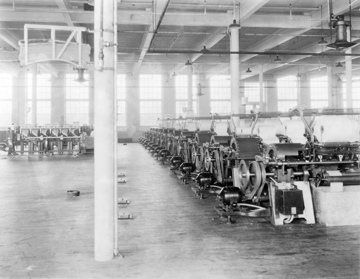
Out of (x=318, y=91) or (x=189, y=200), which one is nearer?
(x=189, y=200)

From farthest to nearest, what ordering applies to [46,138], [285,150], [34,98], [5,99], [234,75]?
[5,99], [34,98], [46,138], [234,75], [285,150]

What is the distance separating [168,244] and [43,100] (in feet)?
84.2

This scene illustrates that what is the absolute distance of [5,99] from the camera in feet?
88.7

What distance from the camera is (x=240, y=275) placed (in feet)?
10.7

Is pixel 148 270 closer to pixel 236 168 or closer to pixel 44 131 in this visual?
pixel 236 168

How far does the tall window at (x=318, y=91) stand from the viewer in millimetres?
29734

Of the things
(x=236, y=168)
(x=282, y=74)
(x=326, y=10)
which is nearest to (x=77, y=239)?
(x=236, y=168)

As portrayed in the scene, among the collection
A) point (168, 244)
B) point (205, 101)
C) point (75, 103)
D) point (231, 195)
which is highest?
point (205, 101)

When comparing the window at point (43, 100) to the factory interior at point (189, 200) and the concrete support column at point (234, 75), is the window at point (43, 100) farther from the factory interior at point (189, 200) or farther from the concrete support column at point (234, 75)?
the concrete support column at point (234, 75)

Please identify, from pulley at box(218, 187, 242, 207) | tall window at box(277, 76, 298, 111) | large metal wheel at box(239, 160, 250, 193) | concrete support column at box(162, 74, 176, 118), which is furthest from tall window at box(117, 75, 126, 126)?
pulley at box(218, 187, 242, 207)

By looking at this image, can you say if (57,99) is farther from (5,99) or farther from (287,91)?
(287,91)

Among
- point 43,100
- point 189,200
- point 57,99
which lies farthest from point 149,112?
point 189,200

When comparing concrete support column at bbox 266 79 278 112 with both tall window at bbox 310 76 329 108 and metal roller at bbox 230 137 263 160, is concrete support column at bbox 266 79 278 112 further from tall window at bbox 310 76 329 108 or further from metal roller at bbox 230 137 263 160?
metal roller at bbox 230 137 263 160

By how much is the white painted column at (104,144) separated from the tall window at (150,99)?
2484 cm
